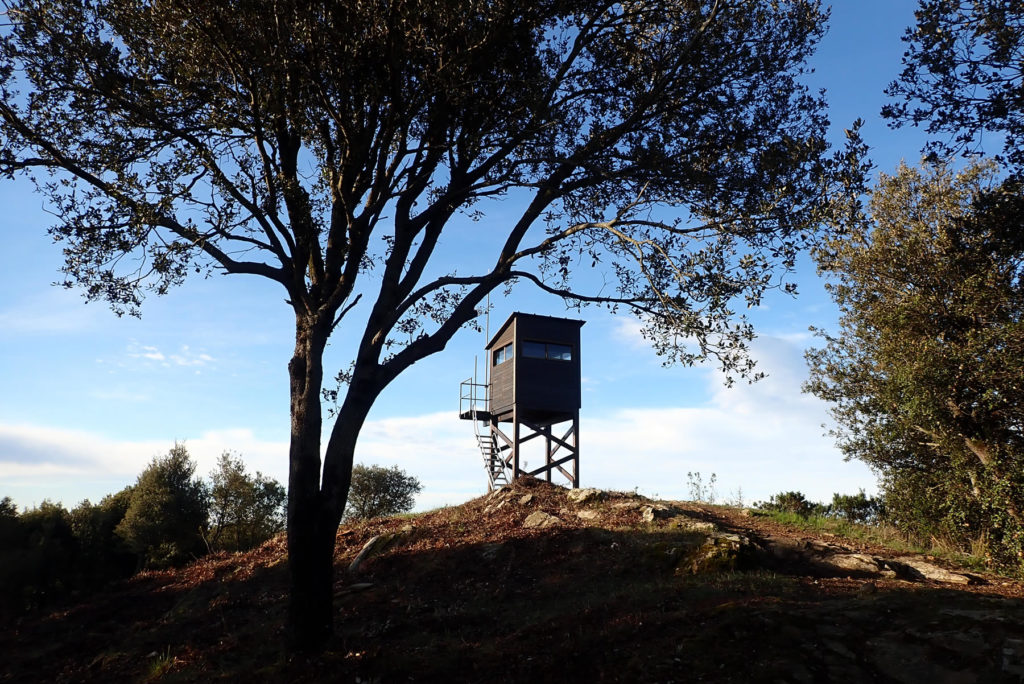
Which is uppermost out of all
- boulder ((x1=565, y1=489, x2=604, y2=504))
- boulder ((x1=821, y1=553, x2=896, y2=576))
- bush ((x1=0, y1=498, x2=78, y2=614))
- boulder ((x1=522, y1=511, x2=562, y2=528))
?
boulder ((x1=565, y1=489, x2=604, y2=504))

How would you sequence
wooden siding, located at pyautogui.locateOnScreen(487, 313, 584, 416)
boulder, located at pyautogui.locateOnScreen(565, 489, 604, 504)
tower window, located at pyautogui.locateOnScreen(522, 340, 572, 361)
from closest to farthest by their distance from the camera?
boulder, located at pyautogui.locateOnScreen(565, 489, 604, 504), wooden siding, located at pyautogui.locateOnScreen(487, 313, 584, 416), tower window, located at pyautogui.locateOnScreen(522, 340, 572, 361)

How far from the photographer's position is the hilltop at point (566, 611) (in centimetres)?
959

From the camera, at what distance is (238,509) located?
36.2 metres

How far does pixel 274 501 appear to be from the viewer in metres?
38.5

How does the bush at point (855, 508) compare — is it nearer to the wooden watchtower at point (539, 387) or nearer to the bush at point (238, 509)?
the wooden watchtower at point (539, 387)

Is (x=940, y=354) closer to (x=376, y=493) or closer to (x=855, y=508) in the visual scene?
(x=855, y=508)

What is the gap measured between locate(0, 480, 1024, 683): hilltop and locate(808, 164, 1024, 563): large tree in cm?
380

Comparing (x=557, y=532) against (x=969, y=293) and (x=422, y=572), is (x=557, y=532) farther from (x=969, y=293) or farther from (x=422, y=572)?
(x=969, y=293)

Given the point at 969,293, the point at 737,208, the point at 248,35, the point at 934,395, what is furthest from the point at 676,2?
the point at 934,395

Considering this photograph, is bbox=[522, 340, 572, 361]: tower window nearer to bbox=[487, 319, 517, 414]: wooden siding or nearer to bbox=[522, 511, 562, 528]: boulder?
bbox=[487, 319, 517, 414]: wooden siding

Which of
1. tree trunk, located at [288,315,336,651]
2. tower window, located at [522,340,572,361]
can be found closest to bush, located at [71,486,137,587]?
tower window, located at [522,340,572,361]

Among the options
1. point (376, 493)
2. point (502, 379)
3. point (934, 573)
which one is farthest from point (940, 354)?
point (376, 493)

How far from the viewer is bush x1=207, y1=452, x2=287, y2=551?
35.8 metres

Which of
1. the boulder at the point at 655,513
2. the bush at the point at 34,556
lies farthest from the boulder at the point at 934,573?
the bush at the point at 34,556
